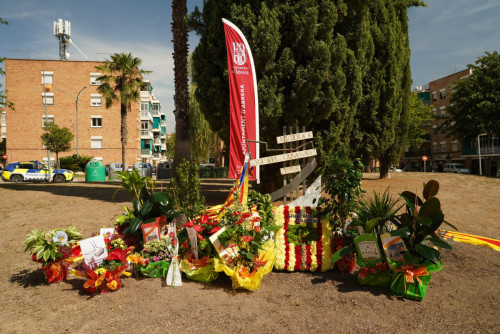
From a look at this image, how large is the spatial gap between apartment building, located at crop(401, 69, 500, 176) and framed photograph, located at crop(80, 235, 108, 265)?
4529cm

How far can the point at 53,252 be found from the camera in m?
4.13

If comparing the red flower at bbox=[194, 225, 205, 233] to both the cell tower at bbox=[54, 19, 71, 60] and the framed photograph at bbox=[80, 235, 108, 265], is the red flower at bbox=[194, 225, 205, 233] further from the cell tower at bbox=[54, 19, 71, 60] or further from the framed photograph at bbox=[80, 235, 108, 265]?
the cell tower at bbox=[54, 19, 71, 60]

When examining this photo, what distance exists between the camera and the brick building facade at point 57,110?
39.8 m

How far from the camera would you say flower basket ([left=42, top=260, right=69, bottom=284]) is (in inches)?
163

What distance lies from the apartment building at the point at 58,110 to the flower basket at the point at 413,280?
135 ft

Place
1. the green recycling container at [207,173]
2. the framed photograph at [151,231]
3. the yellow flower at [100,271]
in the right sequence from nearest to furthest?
the yellow flower at [100,271], the framed photograph at [151,231], the green recycling container at [207,173]

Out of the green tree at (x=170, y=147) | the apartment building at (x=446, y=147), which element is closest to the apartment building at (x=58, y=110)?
the green tree at (x=170, y=147)

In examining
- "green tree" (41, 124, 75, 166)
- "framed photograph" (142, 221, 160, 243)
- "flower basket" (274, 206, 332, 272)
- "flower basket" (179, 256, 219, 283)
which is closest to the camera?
"flower basket" (179, 256, 219, 283)

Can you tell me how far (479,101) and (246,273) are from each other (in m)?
28.6

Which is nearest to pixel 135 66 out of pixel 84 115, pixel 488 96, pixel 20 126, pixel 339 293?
pixel 84 115

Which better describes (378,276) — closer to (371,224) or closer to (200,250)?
(371,224)

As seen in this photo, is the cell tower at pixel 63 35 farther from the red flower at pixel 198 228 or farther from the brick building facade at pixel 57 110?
the red flower at pixel 198 228

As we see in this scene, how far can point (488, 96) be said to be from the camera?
25031 millimetres

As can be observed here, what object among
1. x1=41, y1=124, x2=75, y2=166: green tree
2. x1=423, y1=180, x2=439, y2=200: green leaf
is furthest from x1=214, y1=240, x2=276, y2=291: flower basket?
x1=41, y1=124, x2=75, y2=166: green tree
